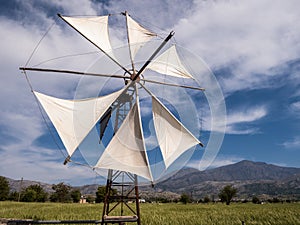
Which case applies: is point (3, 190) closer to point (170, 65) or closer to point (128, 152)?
point (170, 65)

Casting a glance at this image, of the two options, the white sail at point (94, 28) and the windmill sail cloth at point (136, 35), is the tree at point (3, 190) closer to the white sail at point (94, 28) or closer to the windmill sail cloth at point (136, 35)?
the white sail at point (94, 28)

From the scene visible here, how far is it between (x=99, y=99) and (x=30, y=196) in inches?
3058

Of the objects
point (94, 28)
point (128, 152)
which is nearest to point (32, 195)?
point (94, 28)

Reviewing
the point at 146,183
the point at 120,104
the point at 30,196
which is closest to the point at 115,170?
the point at 146,183

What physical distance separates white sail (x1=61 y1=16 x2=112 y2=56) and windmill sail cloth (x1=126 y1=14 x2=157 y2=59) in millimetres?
1125

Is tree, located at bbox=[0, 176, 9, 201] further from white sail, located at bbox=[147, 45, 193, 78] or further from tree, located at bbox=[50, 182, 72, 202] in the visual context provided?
white sail, located at bbox=[147, 45, 193, 78]

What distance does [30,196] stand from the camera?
7731 cm

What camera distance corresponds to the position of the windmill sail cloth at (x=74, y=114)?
1048 cm

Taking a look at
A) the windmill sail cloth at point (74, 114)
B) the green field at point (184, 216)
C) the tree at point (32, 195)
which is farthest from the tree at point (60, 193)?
the windmill sail cloth at point (74, 114)

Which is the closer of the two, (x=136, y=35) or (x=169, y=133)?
(x=169, y=133)

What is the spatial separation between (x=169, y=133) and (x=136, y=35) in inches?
224

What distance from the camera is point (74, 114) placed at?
10.9 metres

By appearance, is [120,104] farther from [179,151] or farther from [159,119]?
[179,151]

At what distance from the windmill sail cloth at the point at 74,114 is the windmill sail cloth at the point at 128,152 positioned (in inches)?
43.1
